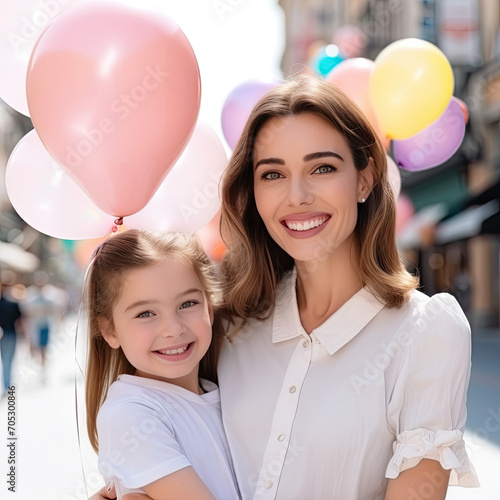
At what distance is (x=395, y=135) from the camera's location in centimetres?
368

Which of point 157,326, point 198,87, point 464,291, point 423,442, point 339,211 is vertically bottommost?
point 464,291

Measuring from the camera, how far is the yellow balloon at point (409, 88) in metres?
3.58

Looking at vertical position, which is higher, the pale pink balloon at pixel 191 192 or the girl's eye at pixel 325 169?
the girl's eye at pixel 325 169

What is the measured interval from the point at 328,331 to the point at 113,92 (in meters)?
0.93

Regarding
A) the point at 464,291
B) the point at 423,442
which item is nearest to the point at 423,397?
→ the point at 423,442

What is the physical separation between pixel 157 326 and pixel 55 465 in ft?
12.1

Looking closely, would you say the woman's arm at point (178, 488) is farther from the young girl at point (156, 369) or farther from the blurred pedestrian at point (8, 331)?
the blurred pedestrian at point (8, 331)

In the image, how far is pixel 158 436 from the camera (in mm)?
1842

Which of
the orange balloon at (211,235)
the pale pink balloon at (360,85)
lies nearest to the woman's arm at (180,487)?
the orange balloon at (211,235)

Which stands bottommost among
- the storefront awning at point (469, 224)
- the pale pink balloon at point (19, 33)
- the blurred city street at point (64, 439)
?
the blurred city street at point (64, 439)

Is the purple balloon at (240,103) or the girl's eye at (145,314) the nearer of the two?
the girl's eye at (145,314)

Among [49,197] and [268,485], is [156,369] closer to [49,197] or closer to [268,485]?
[268,485]

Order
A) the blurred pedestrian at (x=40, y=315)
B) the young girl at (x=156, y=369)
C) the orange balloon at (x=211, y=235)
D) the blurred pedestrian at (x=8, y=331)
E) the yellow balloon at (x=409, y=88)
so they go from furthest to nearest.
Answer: the blurred pedestrian at (x=40, y=315), the blurred pedestrian at (x=8, y=331), the yellow balloon at (x=409, y=88), the orange balloon at (x=211, y=235), the young girl at (x=156, y=369)

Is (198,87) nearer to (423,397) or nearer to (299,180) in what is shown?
(299,180)
